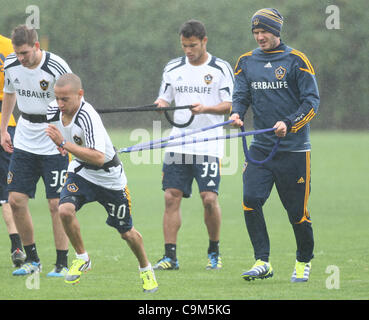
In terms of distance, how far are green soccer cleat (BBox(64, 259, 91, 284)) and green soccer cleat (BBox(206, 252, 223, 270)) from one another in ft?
6.42

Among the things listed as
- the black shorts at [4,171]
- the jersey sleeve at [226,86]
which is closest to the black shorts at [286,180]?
the jersey sleeve at [226,86]

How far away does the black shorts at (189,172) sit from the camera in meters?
8.92

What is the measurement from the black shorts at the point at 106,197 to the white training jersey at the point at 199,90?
6.85 feet

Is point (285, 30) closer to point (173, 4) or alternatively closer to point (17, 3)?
point (173, 4)

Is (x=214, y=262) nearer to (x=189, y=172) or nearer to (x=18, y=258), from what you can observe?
(x=189, y=172)

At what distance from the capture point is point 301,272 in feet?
25.2

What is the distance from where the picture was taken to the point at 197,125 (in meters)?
9.05

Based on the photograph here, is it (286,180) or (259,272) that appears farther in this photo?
(286,180)

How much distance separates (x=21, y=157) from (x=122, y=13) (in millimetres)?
33940

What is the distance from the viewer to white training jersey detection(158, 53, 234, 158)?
8.89 meters

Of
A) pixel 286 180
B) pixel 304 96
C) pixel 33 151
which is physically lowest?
pixel 286 180

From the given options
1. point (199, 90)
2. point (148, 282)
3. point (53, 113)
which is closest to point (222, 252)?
point (199, 90)

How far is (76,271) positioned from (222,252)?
3.29 metres
